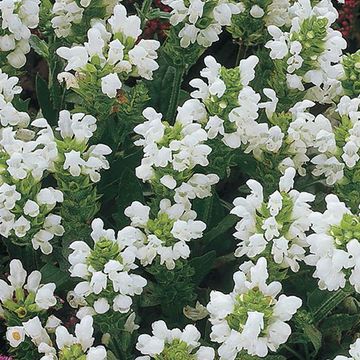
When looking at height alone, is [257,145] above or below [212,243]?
above

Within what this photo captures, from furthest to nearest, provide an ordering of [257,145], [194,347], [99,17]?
1. [99,17]
2. [257,145]
3. [194,347]

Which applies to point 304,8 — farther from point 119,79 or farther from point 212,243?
point 212,243

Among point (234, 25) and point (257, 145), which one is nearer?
point (257, 145)

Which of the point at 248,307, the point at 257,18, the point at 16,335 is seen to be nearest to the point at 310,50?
the point at 257,18

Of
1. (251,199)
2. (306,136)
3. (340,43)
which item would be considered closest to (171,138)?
(251,199)

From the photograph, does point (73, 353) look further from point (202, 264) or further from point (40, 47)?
point (40, 47)

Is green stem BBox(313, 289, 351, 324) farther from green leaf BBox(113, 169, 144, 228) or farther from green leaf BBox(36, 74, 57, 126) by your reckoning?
green leaf BBox(36, 74, 57, 126)
